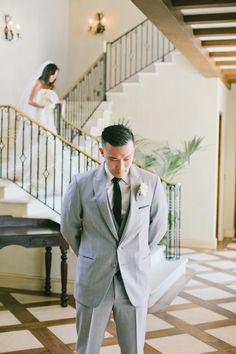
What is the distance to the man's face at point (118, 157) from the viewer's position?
254cm

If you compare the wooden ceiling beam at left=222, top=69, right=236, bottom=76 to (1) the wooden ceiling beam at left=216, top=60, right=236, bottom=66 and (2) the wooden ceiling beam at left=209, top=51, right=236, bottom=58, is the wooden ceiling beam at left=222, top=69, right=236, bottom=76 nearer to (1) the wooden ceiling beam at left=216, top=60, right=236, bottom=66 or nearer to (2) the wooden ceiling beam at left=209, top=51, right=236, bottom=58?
(1) the wooden ceiling beam at left=216, top=60, right=236, bottom=66

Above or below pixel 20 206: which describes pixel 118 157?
above

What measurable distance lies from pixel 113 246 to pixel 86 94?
8083 mm

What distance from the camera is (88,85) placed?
10.4 m

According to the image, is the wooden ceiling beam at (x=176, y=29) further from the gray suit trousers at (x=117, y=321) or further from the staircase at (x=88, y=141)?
the gray suit trousers at (x=117, y=321)

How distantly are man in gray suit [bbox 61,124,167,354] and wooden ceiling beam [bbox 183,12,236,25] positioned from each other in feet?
12.6

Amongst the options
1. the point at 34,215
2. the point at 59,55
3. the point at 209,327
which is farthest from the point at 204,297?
the point at 59,55

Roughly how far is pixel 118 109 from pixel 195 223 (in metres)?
2.45

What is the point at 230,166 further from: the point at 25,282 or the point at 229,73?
the point at 25,282

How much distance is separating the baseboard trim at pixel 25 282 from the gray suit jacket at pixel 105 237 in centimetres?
342

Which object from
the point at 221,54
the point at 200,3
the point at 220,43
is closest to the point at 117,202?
Result: the point at 200,3

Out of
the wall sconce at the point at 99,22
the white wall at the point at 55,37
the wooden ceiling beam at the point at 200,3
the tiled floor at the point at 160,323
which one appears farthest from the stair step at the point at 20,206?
the wall sconce at the point at 99,22

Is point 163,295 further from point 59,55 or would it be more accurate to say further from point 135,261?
point 59,55

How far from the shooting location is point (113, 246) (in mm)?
2619
